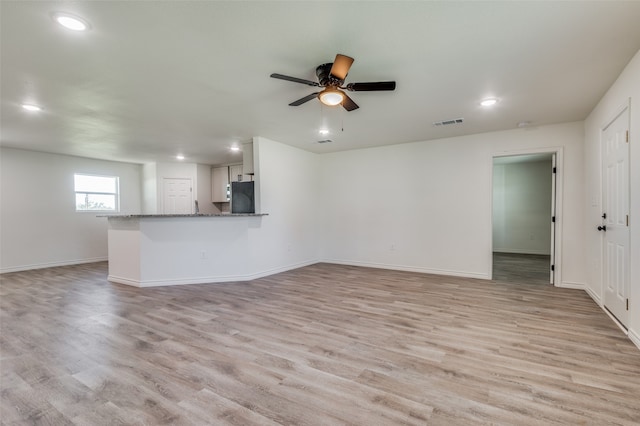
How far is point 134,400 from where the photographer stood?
5.90 ft

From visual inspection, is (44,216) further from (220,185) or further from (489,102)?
(489,102)

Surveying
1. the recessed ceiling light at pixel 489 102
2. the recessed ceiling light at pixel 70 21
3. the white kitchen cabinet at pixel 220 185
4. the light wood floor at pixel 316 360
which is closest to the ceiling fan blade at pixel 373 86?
the recessed ceiling light at pixel 489 102

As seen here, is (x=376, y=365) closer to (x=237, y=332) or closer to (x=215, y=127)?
(x=237, y=332)

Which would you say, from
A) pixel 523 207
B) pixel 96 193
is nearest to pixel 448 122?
pixel 523 207

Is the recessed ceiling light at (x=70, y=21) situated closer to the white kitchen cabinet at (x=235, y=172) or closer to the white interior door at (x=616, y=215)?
the white interior door at (x=616, y=215)

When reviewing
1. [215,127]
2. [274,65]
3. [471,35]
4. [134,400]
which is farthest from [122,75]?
[471,35]

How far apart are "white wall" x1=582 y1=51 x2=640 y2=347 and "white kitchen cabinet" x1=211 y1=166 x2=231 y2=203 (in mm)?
7410

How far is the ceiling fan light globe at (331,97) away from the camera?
8.46 feet

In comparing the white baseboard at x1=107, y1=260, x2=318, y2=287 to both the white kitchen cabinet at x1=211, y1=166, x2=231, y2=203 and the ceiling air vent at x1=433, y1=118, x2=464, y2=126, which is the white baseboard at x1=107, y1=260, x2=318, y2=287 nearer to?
the white kitchen cabinet at x1=211, y1=166, x2=231, y2=203

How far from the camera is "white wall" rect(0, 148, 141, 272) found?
5836mm

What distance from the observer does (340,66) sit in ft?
7.50

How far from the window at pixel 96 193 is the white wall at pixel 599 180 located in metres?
9.36

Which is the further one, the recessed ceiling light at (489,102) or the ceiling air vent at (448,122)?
the ceiling air vent at (448,122)

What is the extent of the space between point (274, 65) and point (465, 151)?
3.85 meters
